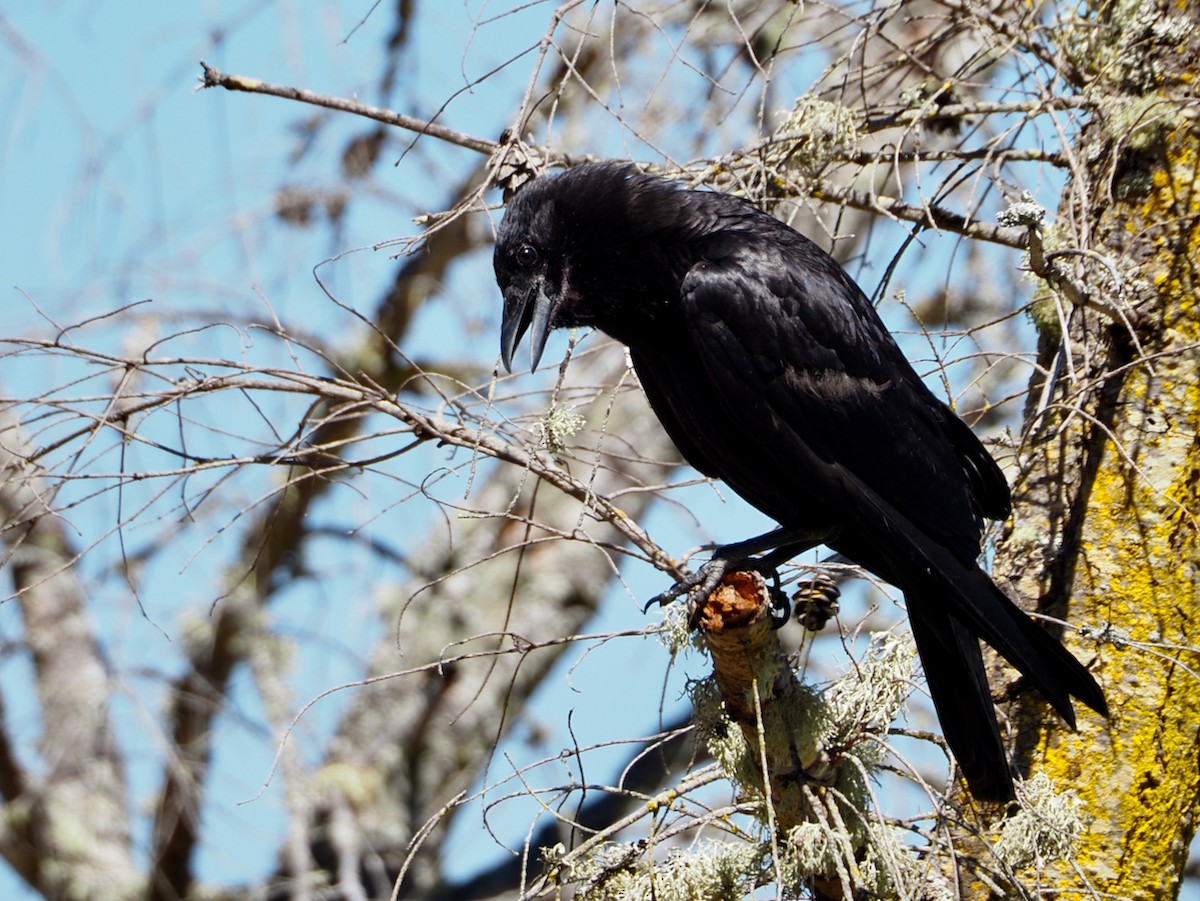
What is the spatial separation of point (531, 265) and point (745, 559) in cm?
110

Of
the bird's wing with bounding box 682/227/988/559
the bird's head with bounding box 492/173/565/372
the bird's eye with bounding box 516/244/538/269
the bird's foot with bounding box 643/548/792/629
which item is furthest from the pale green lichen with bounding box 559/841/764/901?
the bird's eye with bounding box 516/244/538/269

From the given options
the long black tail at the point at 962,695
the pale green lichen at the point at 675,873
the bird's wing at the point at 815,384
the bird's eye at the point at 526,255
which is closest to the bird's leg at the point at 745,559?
the bird's wing at the point at 815,384

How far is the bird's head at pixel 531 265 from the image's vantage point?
3.58 m

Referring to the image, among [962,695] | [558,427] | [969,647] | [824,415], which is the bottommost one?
[962,695]

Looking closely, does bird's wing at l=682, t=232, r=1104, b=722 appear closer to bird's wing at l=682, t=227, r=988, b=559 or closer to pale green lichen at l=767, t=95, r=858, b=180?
bird's wing at l=682, t=227, r=988, b=559

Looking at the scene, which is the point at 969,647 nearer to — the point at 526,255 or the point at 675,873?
the point at 675,873

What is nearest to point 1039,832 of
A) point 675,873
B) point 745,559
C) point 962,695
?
point 962,695

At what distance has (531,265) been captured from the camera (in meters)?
3.63

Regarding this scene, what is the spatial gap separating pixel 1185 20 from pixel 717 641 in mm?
1811

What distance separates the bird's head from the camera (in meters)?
3.58

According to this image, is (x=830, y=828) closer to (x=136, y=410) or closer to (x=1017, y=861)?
(x=1017, y=861)

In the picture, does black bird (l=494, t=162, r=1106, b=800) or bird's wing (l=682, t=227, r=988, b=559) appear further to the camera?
bird's wing (l=682, t=227, r=988, b=559)

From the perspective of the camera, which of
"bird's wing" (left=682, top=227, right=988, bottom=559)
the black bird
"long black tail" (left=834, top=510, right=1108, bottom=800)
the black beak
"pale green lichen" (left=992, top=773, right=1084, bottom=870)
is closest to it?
"pale green lichen" (left=992, top=773, right=1084, bottom=870)

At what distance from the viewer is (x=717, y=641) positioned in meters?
2.57
